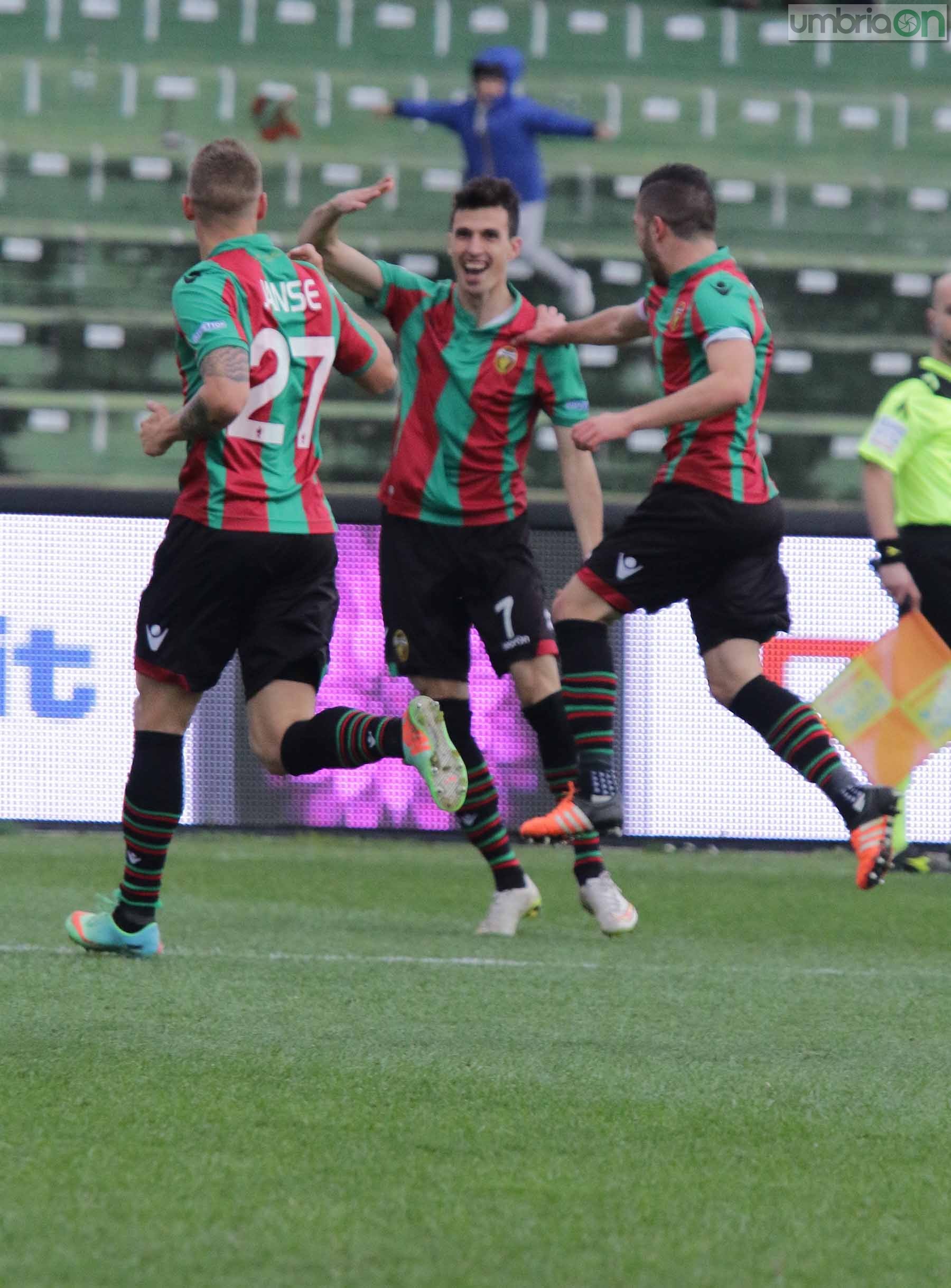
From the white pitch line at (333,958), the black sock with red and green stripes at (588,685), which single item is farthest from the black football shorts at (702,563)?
the white pitch line at (333,958)

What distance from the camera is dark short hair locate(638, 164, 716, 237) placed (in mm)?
5438

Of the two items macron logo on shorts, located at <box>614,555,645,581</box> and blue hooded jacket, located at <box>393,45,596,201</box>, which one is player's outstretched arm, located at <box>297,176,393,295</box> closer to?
macron logo on shorts, located at <box>614,555,645,581</box>

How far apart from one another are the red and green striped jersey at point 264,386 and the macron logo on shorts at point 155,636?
0.26 metres

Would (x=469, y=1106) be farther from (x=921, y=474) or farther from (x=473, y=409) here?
(x=921, y=474)

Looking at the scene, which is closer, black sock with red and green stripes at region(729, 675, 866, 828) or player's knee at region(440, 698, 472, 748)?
black sock with red and green stripes at region(729, 675, 866, 828)

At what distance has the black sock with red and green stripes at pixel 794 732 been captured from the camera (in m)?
5.21

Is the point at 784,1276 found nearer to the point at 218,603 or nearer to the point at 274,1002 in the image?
the point at 274,1002

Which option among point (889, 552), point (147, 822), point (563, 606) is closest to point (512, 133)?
point (889, 552)

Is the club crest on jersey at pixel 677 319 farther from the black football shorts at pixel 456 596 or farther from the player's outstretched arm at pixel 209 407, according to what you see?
the player's outstretched arm at pixel 209 407

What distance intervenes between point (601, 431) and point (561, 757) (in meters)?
1.47

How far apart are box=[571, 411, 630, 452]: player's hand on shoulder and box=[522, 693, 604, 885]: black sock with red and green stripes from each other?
3.91 ft

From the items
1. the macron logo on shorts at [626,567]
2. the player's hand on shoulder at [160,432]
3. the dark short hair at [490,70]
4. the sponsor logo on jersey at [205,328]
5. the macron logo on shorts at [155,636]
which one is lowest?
the macron logo on shorts at [155,636]

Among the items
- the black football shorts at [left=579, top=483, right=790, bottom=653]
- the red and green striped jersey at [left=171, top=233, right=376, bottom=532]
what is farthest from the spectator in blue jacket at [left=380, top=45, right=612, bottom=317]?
the red and green striped jersey at [left=171, top=233, right=376, bottom=532]

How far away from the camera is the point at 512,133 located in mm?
12375
